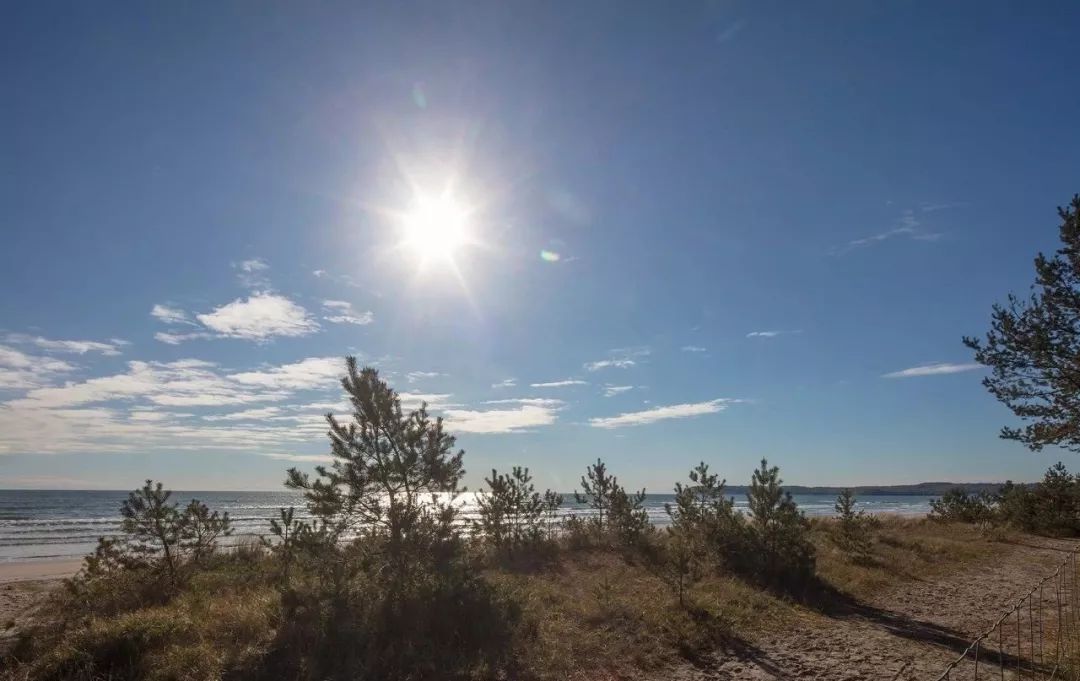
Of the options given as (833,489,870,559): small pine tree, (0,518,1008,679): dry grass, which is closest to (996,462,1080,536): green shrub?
(833,489,870,559): small pine tree

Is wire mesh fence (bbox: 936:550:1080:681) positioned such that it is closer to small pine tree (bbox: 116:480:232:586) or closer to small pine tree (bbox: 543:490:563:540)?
small pine tree (bbox: 543:490:563:540)

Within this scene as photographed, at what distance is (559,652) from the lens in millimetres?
9484

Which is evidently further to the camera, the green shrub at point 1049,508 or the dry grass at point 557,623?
the green shrub at point 1049,508

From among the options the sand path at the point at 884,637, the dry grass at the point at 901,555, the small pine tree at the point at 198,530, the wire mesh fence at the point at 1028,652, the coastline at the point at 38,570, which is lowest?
the coastline at the point at 38,570

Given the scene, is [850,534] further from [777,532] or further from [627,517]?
[627,517]

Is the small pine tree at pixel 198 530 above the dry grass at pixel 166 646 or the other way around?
above

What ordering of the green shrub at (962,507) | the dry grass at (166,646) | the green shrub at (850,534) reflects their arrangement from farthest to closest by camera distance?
the green shrub at (962,507), the green shrub at (850,534), the dry grass at (166,646)

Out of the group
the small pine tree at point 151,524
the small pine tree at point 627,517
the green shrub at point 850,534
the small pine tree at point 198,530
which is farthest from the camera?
the small pine tree at point 627,517

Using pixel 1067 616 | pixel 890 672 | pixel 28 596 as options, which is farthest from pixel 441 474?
pixel 28 596

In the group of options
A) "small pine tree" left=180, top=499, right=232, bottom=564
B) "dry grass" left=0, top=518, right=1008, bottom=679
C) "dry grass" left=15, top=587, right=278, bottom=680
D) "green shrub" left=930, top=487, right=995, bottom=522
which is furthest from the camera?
"green shrub" left=930, top=487, right=995, bottom=522

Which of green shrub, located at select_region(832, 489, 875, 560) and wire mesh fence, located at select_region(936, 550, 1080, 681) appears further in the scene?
green shrub, located at select_region(832, 489, 875, 560)

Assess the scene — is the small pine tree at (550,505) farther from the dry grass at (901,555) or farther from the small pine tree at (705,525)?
the dry grass at (901,555)

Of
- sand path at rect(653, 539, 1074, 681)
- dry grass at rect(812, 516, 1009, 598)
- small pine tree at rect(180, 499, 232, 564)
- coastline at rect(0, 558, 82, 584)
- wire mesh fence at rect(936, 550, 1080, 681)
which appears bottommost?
coastline at rect(0, 558, 82, 584)

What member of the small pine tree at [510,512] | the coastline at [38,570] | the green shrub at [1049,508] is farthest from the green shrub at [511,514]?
the green shrub at [1049,508]
